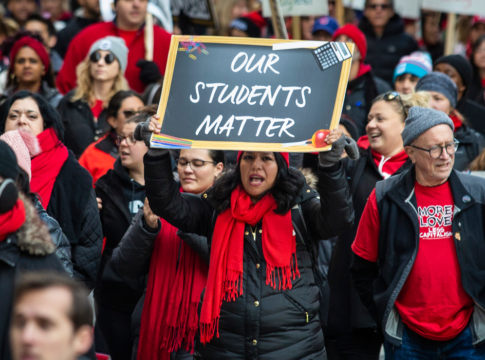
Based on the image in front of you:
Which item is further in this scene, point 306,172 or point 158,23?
point 158,23

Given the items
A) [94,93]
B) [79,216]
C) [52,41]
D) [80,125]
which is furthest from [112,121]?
[52,41]

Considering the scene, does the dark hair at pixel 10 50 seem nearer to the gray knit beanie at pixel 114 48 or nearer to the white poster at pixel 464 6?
the gray knit beanie at pixel 114 48

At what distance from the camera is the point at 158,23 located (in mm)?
8734

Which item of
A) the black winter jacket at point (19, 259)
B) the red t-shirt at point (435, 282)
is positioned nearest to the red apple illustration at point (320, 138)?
the red t-shirt at point (435, 282)

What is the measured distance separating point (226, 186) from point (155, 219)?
481mm

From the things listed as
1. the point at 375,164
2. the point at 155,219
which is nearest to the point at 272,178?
the point at 155,219

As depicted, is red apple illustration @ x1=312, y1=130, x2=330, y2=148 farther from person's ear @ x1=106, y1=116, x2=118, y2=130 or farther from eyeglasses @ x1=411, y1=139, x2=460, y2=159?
person's ear @ x1=106, y1=116, x2=118, y2=130

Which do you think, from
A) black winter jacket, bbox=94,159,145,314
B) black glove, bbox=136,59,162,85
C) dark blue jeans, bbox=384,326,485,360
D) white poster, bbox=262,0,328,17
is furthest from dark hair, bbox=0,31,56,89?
dark blue jeans, bbox=384,326,485,360

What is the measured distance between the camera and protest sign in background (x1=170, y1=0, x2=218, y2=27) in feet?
28.1

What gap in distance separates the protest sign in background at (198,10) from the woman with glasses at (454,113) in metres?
3.20

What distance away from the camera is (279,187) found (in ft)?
12.7

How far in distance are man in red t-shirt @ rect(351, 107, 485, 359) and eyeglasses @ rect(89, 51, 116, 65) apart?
141 inches

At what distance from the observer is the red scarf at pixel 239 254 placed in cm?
372

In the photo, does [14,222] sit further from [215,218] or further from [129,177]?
[129,177]
